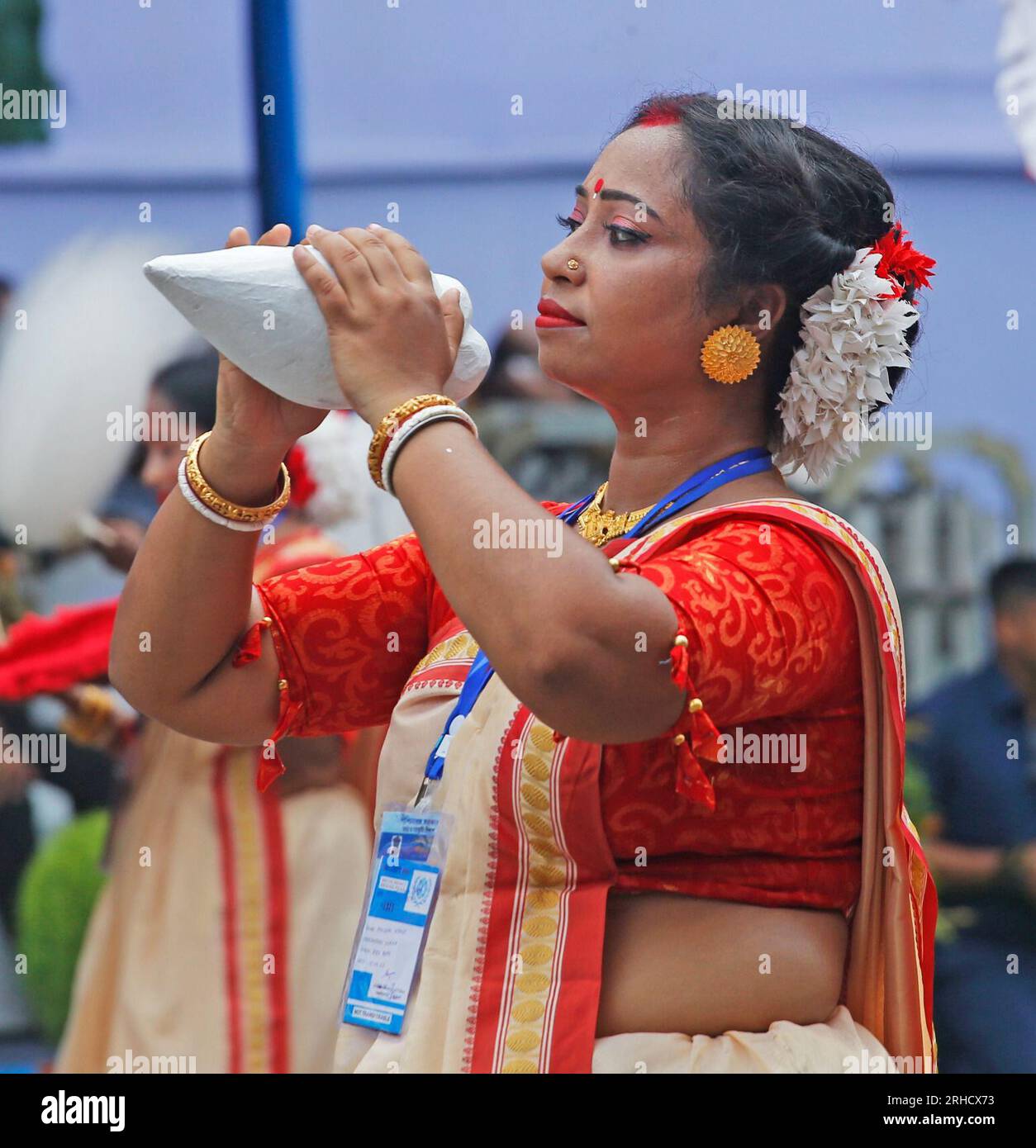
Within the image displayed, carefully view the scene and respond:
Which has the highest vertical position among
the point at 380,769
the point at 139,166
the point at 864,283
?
the point at 139,166

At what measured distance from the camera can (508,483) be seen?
160cm

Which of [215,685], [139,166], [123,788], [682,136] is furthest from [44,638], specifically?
[682,136]

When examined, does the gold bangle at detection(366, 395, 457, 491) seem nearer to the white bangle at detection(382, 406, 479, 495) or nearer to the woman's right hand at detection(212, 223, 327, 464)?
the white bangle at detection(382, 406, 479, 495)

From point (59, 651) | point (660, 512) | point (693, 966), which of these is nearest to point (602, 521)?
point (660, 512)

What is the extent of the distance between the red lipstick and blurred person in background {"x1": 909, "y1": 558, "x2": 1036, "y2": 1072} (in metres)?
3.00

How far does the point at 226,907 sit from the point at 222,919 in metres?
0.03

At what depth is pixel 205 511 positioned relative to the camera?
1.92 metres

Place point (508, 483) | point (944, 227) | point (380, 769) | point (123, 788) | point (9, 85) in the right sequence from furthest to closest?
point (9, 85) → point (944, 227) → point (123, 788) → point (380, 769) → point (508, 483)

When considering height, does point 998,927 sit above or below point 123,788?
below
